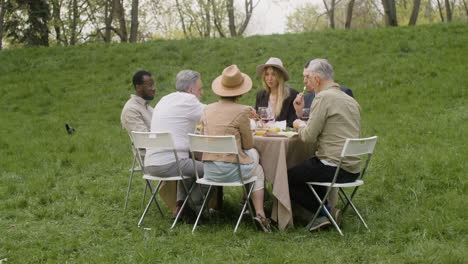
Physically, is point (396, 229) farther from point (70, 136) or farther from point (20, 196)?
point (70, 136)

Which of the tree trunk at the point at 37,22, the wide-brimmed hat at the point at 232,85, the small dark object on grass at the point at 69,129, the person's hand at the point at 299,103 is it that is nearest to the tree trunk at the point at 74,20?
the tree trunk at the point at 37,22

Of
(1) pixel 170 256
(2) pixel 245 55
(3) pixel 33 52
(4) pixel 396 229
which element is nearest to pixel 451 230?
(4) pixel 396 229

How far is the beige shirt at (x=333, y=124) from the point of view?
496 cm

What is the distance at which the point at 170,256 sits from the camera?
4516 millimetres

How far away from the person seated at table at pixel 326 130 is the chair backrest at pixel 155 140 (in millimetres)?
1222

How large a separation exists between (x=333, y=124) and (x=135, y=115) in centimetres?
244

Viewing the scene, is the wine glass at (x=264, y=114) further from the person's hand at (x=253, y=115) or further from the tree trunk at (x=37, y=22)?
the tree trunk at (x=37, y=22)

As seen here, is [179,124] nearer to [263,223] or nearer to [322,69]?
[263,223]

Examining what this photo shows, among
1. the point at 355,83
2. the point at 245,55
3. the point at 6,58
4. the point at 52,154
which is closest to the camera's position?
the point at 52,154

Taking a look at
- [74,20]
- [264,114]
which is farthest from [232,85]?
[74,20]

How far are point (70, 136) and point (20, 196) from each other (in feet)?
14.6

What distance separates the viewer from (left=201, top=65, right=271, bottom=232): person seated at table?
5008 millimetres

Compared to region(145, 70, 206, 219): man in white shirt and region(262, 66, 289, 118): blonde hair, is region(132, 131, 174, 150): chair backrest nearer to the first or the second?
region(145, 70, 206, 219): man in white shirt

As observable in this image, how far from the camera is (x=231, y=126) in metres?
4.99
